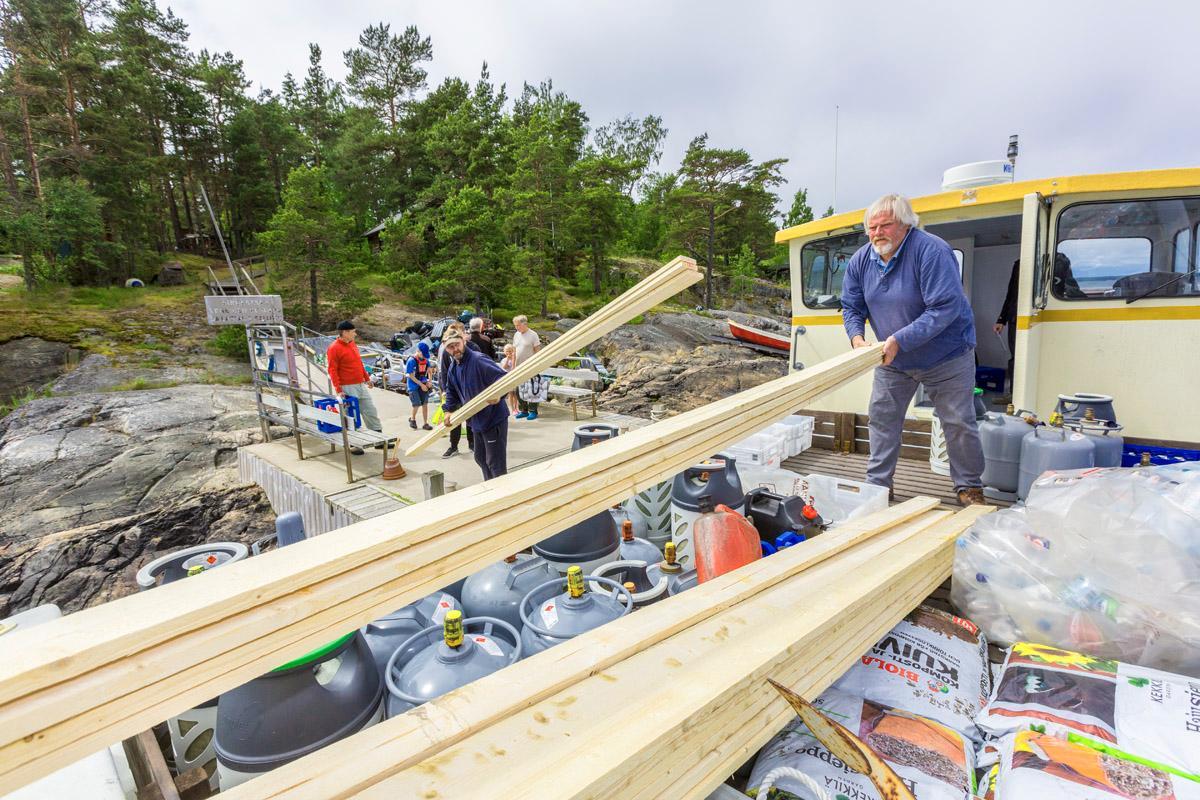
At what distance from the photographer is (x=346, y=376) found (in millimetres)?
6777

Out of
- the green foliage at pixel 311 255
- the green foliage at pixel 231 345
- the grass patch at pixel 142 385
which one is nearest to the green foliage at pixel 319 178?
the green foliage at pixel 311 255

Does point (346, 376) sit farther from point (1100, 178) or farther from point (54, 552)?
point (1100, 178)

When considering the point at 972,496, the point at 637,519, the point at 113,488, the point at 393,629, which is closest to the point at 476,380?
the point at 637,519

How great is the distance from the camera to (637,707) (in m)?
1.20

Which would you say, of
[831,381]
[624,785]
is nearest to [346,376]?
[831,381]

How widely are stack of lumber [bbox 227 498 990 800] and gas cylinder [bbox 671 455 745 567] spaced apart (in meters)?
0.98

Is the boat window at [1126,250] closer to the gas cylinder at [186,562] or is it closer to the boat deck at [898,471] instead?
the boat deck at [898,471]

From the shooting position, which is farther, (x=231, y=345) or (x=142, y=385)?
(x=231, y=345)

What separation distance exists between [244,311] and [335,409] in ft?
5.39

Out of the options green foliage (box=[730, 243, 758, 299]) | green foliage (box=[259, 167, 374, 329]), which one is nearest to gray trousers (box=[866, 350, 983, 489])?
green foliage (box=[259, 167, 374, 329])

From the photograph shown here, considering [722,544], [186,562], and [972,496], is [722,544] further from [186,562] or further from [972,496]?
[186,562]

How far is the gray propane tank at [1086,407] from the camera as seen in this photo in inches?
132

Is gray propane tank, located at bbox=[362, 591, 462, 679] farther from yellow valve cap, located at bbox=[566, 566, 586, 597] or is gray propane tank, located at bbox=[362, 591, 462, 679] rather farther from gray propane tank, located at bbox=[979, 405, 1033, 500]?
gray propane tank, located at bbox=[979, 405, 1033, 500]

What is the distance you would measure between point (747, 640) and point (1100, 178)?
4530 millimetres
